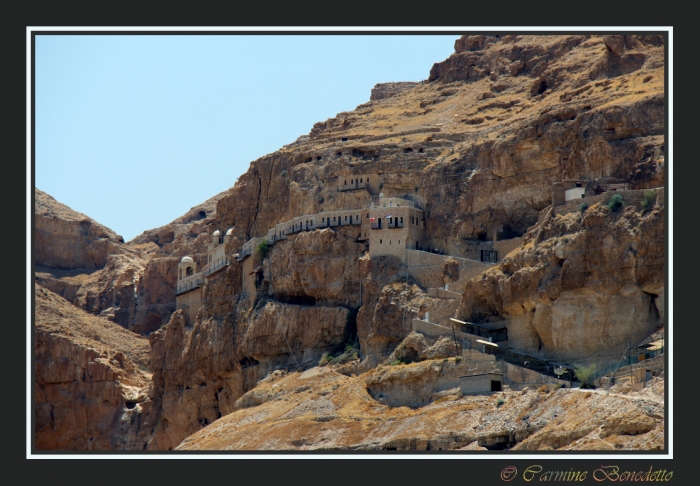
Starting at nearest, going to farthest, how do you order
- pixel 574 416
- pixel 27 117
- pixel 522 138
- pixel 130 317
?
pixel 27 117, pixel 574 416, pixel 522 138, pixel 130 317

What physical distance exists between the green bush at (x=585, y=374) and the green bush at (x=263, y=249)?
33756 millimetres

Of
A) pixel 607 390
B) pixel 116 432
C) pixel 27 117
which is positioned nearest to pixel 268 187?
pixel 116 432

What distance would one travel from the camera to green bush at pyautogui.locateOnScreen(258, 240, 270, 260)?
105975mm

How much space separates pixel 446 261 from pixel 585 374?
1804cm

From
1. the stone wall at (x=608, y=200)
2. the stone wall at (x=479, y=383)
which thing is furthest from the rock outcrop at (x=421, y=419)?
the stone wall at (x=608, y=200)

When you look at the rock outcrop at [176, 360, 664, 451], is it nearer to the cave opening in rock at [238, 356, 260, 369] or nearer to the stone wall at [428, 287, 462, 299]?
the cave opening in rock at [238, 356, 260, 369]

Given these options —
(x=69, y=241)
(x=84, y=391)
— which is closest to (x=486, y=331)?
(x=84, y=391)

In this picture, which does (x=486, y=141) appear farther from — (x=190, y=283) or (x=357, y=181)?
(x=190, y=283)

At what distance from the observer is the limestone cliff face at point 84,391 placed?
11888 centimetres

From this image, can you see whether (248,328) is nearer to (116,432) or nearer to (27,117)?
(116,432)

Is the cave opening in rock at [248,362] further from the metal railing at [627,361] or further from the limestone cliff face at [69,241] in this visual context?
the limestone cliff face at [69,241]

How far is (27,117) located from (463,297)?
127 feet

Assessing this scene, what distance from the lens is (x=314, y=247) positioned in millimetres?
100312

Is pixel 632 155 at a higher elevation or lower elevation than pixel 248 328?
higher
